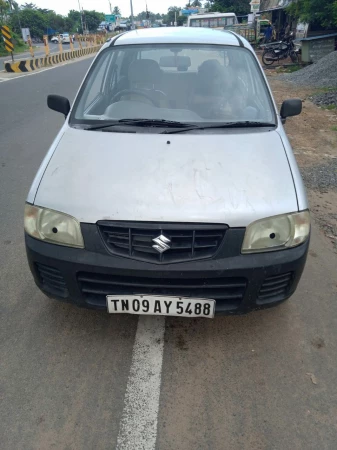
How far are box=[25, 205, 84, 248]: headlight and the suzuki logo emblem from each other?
44cm

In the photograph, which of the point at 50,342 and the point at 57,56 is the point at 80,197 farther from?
the point at 57,56

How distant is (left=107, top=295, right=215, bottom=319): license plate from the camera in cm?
227

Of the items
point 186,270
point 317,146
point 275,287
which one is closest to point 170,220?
point 186,270

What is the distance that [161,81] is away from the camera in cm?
345

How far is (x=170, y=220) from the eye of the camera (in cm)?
215

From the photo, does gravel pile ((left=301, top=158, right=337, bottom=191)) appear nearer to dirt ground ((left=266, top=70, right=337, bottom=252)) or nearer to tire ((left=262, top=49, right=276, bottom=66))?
dirt ground ((left=266, top=70, right=337, bottom=252))

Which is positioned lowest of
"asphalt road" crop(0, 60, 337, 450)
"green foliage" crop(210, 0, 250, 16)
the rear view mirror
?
"green foliage" crop(210, 0, 250, 16)

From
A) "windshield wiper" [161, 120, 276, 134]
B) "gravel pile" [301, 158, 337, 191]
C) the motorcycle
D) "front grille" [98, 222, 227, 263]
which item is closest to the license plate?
"front grille" [98, 222, 227, 263]

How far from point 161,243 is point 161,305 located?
384 millimetres

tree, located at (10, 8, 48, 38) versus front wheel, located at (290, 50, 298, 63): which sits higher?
front wheel, located at (290, 50, 298, 63)

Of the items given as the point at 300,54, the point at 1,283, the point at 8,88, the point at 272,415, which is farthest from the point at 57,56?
the point at 272,415

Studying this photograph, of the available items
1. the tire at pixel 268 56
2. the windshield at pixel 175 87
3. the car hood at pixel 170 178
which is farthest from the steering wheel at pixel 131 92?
the tire at pixel 268 56

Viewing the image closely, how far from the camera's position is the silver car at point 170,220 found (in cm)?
218

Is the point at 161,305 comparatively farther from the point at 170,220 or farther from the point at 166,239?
the point at 170,220
